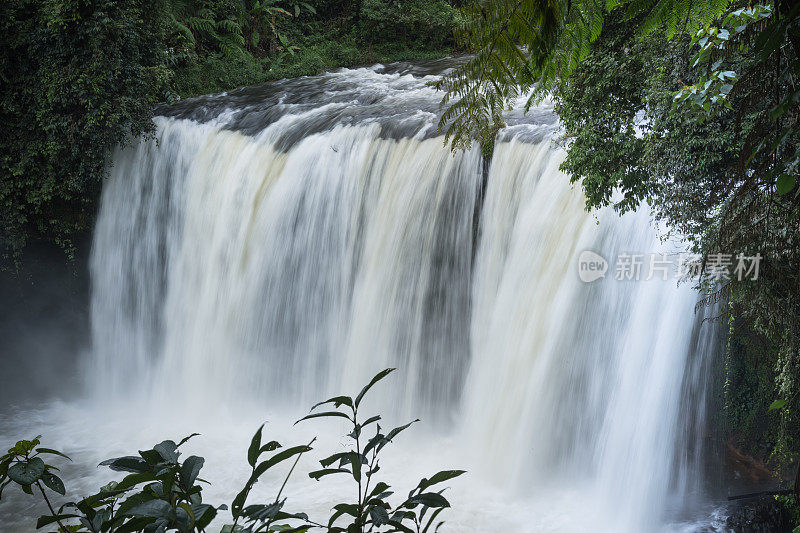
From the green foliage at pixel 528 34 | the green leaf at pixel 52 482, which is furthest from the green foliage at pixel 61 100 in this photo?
the green leaf at pixel 52 482

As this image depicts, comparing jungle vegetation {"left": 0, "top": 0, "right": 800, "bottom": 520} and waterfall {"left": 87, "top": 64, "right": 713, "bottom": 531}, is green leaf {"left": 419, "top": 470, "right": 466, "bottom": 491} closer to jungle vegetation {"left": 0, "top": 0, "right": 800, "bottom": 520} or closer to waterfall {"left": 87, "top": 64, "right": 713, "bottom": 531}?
jungle vegetation {"left": 0, "top": 0, "right": 800, "bottom": 520}

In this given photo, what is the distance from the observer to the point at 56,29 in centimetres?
1050

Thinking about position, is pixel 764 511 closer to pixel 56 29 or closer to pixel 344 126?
pixel 344 126

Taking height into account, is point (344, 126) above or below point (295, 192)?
above

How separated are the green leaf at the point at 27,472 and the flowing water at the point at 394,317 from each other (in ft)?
17.6

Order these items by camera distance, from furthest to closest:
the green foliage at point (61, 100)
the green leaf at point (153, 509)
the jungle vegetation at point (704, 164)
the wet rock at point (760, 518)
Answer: the green foliage at point (61, 100) → the wet rock at point (760, 518) → the jungle vegetation at point (704, 164) → the green leaf at point (153, 509)

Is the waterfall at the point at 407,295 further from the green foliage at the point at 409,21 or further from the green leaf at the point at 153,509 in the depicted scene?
the green foliage at the point at 409,21

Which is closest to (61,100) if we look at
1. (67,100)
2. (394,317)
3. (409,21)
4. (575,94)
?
(67,100)

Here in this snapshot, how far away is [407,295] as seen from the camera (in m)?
8.45

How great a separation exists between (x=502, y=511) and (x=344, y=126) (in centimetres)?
563

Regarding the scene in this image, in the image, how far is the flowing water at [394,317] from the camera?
Result: 6176mm

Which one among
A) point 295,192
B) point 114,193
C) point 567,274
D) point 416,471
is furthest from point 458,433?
point 114,193

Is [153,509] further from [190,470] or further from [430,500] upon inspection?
[430,500]

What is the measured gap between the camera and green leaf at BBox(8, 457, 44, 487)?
152 cm
